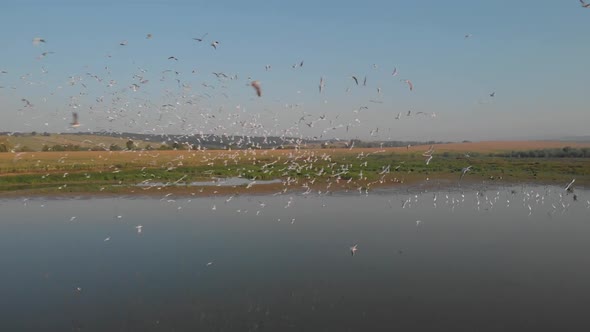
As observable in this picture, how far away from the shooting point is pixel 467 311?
496 inches

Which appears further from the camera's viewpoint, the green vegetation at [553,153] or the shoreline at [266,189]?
the green vegetation at [553,153]

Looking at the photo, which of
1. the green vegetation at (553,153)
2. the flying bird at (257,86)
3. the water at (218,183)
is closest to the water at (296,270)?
the flying bird at (257,86)

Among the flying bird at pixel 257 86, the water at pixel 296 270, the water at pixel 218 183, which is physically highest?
the flying bird at pixel 257 86

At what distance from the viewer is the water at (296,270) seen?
12.3 m

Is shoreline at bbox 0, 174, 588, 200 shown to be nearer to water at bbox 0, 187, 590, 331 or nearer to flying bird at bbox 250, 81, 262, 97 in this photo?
water at bbox 0, 187, 590, 331

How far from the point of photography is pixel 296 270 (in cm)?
1598

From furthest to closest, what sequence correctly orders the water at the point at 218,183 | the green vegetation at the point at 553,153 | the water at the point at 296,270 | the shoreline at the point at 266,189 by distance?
1. the green vegetation at the point at 553,153
2. the water at the point at 218,183
3. the shoreline at the point at 266,189
4. the water at the point at 296,270

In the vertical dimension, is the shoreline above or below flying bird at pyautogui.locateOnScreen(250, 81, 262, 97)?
below

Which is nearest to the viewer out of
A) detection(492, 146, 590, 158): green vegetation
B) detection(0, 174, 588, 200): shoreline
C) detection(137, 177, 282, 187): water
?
detection(0, 174, 588, 200): shoreline

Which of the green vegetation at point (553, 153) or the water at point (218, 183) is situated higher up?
the green vegetation at point (553, 153)

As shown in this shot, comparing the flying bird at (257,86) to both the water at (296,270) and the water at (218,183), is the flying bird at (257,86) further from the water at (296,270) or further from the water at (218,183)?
the water at (218,183)

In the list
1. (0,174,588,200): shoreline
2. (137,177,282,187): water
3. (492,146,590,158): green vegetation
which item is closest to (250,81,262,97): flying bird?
(0,174,588,200): shoreline

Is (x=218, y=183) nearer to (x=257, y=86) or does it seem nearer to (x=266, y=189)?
(x=266, y=189)

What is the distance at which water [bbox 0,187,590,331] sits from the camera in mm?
12289
